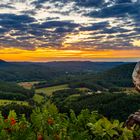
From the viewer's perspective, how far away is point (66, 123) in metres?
20.2

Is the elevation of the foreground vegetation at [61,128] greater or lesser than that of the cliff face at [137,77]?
lesser

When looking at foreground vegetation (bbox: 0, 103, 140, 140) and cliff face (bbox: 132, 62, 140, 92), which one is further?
cliff face (bbox: 132, 62, 140, 92)

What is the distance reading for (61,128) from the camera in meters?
19.5

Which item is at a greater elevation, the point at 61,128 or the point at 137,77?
the point at 137,77

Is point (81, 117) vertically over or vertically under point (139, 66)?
under

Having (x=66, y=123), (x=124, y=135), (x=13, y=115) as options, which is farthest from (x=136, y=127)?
(x=13, y=115)

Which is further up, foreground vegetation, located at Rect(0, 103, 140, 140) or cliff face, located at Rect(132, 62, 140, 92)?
cliff face, located at Rect(132, 62, 140, 92)

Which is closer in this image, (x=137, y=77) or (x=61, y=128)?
(x=61, y=128)

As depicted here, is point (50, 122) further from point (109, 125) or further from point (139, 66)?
point (139, 66)

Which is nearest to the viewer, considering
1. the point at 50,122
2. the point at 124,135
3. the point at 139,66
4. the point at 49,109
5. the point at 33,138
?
the point at 33,138

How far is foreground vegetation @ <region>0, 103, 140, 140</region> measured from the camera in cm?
1739

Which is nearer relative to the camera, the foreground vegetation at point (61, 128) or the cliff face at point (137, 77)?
the foreground vegetation at point (61, 128)

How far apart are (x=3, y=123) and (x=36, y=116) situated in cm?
190

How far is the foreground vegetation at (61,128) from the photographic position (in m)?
17.4
